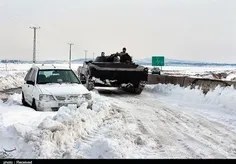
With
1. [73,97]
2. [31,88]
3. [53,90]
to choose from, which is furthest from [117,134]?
[31,88]

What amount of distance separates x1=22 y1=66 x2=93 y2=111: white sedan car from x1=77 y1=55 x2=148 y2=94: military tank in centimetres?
503

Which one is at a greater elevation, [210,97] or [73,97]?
[73,97]

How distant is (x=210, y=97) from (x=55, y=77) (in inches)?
272

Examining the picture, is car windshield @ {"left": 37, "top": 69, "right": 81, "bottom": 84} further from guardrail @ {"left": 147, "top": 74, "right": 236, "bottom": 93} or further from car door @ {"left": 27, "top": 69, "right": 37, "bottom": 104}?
guardrail @ {"left": 147, "top": 74, "right": 236, "bottom": 93}

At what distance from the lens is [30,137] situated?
6.16 meters

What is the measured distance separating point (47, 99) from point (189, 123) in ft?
13.9

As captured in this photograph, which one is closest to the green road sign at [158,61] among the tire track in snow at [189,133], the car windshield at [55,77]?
the car windshield at [55,77]

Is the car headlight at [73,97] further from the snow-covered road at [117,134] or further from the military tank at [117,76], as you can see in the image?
the military tank at [117,76]

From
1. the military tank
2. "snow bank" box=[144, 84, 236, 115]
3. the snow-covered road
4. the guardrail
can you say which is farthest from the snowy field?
the military tank

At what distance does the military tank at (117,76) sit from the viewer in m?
18.0

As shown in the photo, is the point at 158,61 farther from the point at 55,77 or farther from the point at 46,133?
the point at 46,133

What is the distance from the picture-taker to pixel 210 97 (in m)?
15.3

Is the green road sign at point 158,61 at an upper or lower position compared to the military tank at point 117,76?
upper

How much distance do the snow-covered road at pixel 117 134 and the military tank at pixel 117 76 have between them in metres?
6.52
